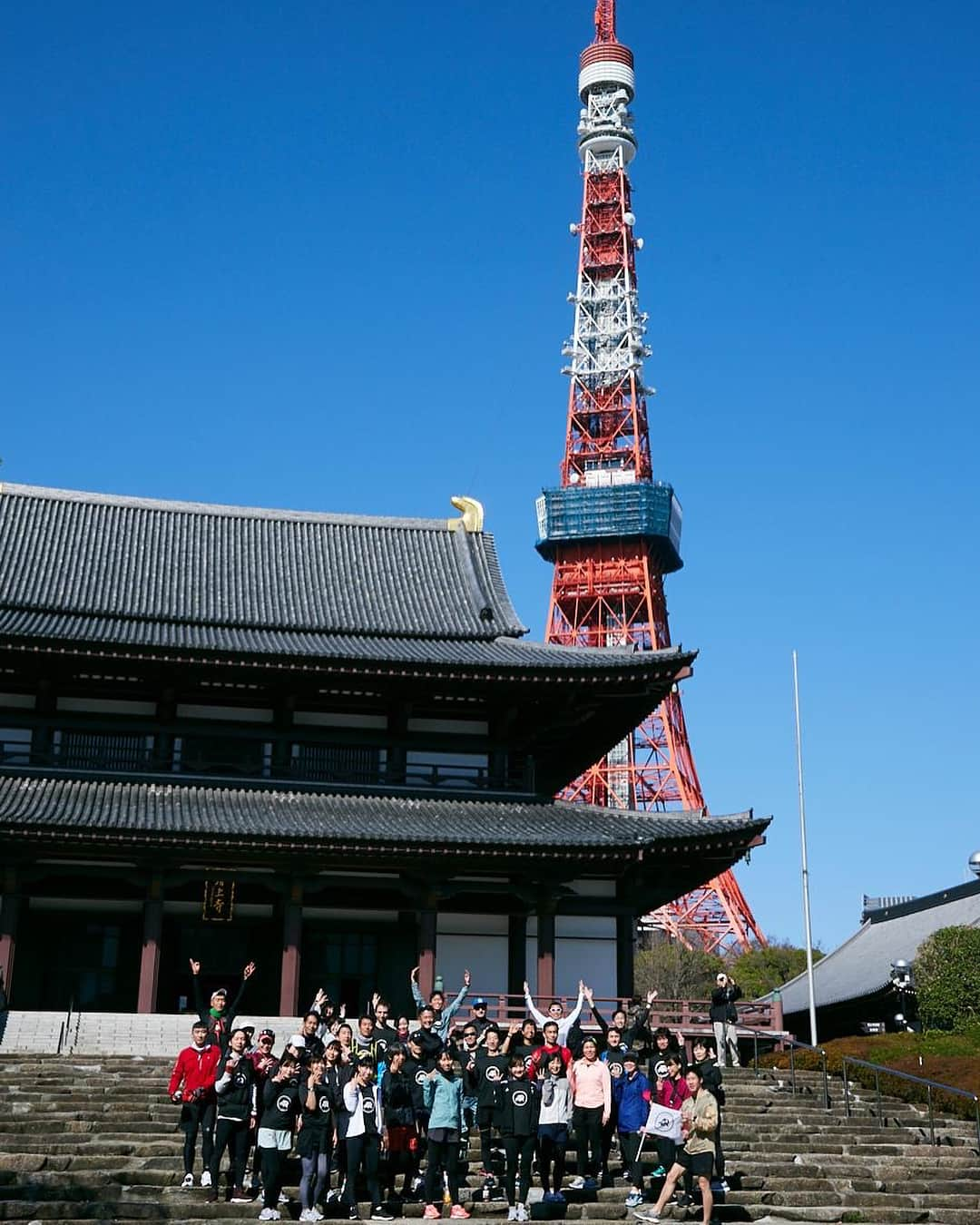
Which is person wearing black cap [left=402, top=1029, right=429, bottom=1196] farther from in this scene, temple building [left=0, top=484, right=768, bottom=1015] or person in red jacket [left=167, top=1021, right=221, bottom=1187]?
temple building [left=0, top=484, right=768, bottom=1015]

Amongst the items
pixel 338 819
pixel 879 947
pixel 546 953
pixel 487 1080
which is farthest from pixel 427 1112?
pixel 879 947

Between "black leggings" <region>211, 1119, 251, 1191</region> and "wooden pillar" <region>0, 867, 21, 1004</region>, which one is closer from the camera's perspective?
"black leggings" <region>211, 1119, 251, 1191</region>

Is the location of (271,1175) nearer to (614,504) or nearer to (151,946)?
(151,946)

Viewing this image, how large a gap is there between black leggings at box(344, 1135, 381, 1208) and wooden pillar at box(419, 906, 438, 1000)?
1121 cm

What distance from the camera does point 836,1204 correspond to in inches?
716

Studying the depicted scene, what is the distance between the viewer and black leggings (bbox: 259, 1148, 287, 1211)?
52.1ft

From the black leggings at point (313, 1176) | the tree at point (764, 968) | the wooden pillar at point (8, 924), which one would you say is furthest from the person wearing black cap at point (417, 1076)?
the tree at point (764, 968)

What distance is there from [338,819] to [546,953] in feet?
15.6

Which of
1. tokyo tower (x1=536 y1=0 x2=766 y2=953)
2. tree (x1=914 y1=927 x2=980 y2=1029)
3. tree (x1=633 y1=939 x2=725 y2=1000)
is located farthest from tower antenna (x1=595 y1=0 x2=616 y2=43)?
tree (x1=914 y1=927 x2=980 y2=1029)

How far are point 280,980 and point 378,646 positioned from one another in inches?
287

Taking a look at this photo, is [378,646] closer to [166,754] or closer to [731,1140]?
[166,754]

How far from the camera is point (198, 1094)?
55.0ft

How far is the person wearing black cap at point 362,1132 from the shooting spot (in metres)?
16.1

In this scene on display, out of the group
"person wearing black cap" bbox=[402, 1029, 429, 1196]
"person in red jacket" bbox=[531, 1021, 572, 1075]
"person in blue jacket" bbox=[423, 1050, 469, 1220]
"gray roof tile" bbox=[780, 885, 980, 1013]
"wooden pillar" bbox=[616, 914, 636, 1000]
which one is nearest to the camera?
"person in blue jacket" bbox=[423, 1050, 469, 1220]
